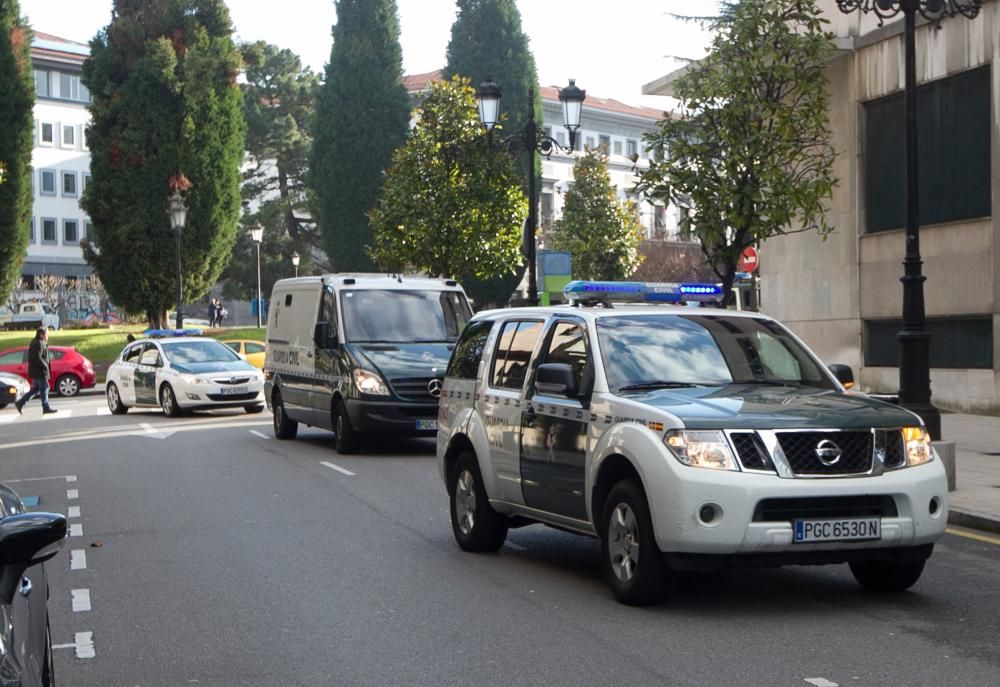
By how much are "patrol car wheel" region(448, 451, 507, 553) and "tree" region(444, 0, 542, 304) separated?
202 feet

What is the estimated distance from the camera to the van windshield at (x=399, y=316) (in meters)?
20.4

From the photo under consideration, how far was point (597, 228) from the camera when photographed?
65.2 m

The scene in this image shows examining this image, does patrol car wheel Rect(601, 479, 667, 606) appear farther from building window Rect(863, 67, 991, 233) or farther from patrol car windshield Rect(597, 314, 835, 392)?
building window Rect(863, 67, 991, 233)

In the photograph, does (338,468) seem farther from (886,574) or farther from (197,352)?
(197,352)

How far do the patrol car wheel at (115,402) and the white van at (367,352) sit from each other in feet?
33.6

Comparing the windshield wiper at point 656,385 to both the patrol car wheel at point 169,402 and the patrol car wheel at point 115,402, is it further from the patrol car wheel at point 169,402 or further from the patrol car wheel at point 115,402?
the patrol car wheel at point 115,402

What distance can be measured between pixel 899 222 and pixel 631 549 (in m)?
20.5

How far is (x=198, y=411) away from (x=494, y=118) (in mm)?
10175

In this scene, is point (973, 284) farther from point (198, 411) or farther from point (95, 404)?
point (95, 404)

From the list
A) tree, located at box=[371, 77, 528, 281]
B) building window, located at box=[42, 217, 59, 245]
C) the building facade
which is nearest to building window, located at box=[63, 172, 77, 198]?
building window, located at box=[42, 217, 59, 245]

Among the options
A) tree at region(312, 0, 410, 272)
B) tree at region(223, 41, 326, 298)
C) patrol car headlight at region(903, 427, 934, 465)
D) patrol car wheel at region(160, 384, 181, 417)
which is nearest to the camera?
patrol car headlight at region(903, 427, 934, 465)

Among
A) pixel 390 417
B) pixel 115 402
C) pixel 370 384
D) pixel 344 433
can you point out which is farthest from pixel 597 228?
pixel 390 417

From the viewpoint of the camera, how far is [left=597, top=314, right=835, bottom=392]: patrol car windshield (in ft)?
30.9

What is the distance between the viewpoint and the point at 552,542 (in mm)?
11625
